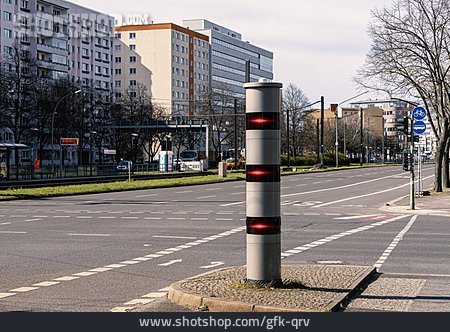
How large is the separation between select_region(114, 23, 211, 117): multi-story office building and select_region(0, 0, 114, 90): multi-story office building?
9.02 meters

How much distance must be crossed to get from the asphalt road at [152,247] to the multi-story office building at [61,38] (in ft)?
249

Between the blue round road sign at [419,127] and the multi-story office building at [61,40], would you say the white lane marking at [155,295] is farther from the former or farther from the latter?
the multi-story office building at [61,40]

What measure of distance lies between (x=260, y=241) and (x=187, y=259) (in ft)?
14.4

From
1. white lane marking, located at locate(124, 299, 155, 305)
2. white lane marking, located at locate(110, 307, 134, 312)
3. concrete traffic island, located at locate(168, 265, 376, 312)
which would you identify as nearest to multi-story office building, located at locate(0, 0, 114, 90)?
concrete traffic island, located at locate(168, 265, 376, 312)

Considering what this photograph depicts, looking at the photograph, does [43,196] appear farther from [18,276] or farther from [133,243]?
[18,276]

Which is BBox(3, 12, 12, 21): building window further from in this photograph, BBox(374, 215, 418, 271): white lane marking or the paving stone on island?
the paving stone on island

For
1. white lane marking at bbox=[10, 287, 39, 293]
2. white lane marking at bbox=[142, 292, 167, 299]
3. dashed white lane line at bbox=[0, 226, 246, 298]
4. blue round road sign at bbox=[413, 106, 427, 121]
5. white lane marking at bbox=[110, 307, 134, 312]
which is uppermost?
blue round road sign at bbox=[413, 106, 427, 121]

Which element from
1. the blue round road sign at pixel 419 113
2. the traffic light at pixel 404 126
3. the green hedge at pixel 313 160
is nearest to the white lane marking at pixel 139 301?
the traffic light at pixel 404 126

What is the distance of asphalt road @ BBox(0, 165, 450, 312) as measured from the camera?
403 inches

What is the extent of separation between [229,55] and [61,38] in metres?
67.0

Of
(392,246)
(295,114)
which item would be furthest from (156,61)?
(392,246)

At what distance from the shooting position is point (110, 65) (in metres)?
144

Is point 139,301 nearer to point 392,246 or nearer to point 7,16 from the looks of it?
point 392,246

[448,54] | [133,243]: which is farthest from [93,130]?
[133,243]
